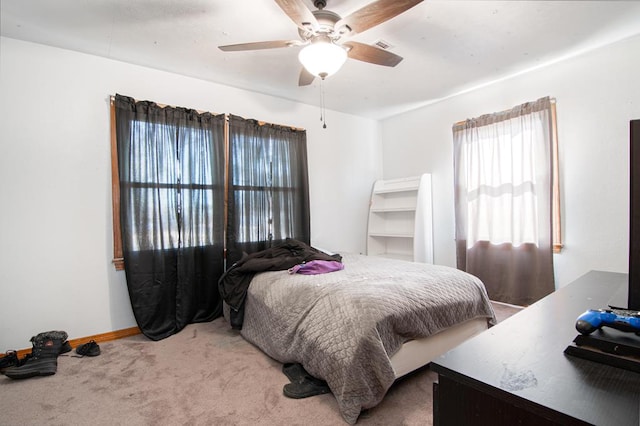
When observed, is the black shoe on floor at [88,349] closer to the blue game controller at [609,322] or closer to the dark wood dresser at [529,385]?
the dark wood dresser at [529,385]

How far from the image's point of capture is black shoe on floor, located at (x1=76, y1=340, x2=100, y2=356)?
2408mm

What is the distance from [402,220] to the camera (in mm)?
4395

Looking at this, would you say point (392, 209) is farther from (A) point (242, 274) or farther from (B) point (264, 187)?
(A) point (242, 274)

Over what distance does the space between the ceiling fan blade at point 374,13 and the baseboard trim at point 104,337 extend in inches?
118

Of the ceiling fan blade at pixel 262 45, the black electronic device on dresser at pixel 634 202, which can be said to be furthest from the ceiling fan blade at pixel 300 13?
the black electronic device on dresser at pixel 634 202

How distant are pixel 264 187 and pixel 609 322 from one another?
3076mm

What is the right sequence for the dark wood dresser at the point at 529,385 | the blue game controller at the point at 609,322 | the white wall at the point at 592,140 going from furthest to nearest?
the white wall at the point at 592,140, the blue game controller at the point at 609,322, the dark wood dresser at the point at 529,385

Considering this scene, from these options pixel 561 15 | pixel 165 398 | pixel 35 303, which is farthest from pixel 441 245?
pixel 35 303

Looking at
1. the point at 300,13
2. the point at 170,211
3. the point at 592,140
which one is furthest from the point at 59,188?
the point at 592,140

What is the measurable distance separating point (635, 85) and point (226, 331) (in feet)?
13.3

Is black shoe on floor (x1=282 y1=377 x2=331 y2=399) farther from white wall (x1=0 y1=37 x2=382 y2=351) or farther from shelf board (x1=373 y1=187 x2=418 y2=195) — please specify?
shelf board (x1=373 y1=187 x2=418 y2=195)

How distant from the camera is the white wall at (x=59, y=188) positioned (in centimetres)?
237

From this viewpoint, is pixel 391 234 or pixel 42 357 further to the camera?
pixel 391 234

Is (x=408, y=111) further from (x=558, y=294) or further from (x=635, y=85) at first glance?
(x=558, y=294)
